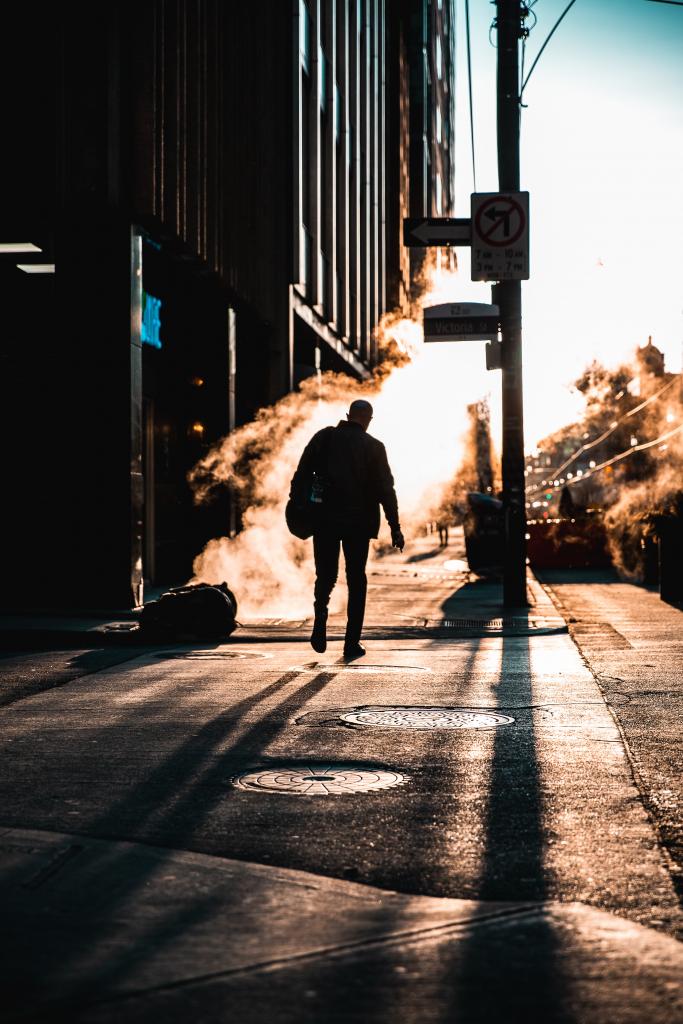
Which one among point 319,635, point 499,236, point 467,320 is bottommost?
point 319,635

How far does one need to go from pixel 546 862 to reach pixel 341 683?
3953 millimetres

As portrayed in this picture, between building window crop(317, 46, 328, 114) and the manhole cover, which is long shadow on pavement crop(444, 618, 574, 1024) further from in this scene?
building window crop(317, 46, 328, 114)

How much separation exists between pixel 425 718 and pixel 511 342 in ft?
27.2

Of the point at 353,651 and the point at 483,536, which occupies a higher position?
the point at 483,536

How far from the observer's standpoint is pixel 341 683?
773 cm

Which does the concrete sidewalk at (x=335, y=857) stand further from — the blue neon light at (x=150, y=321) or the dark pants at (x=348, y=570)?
the blue neon light at (x=150, y=321)

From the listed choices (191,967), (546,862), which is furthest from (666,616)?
(191,967)

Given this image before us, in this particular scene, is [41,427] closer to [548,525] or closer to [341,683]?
[341,683]

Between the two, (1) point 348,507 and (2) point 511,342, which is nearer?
(1) point 348,507

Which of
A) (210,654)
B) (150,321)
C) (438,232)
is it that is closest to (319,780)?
(210,654)

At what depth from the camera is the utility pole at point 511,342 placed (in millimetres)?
14078

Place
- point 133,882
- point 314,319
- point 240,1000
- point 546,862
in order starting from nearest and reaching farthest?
point 240,1000 < point 133,882 < point 546,862 < point 314,319

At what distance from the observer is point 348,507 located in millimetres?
9227

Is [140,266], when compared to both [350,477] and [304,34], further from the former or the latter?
[304,34]
